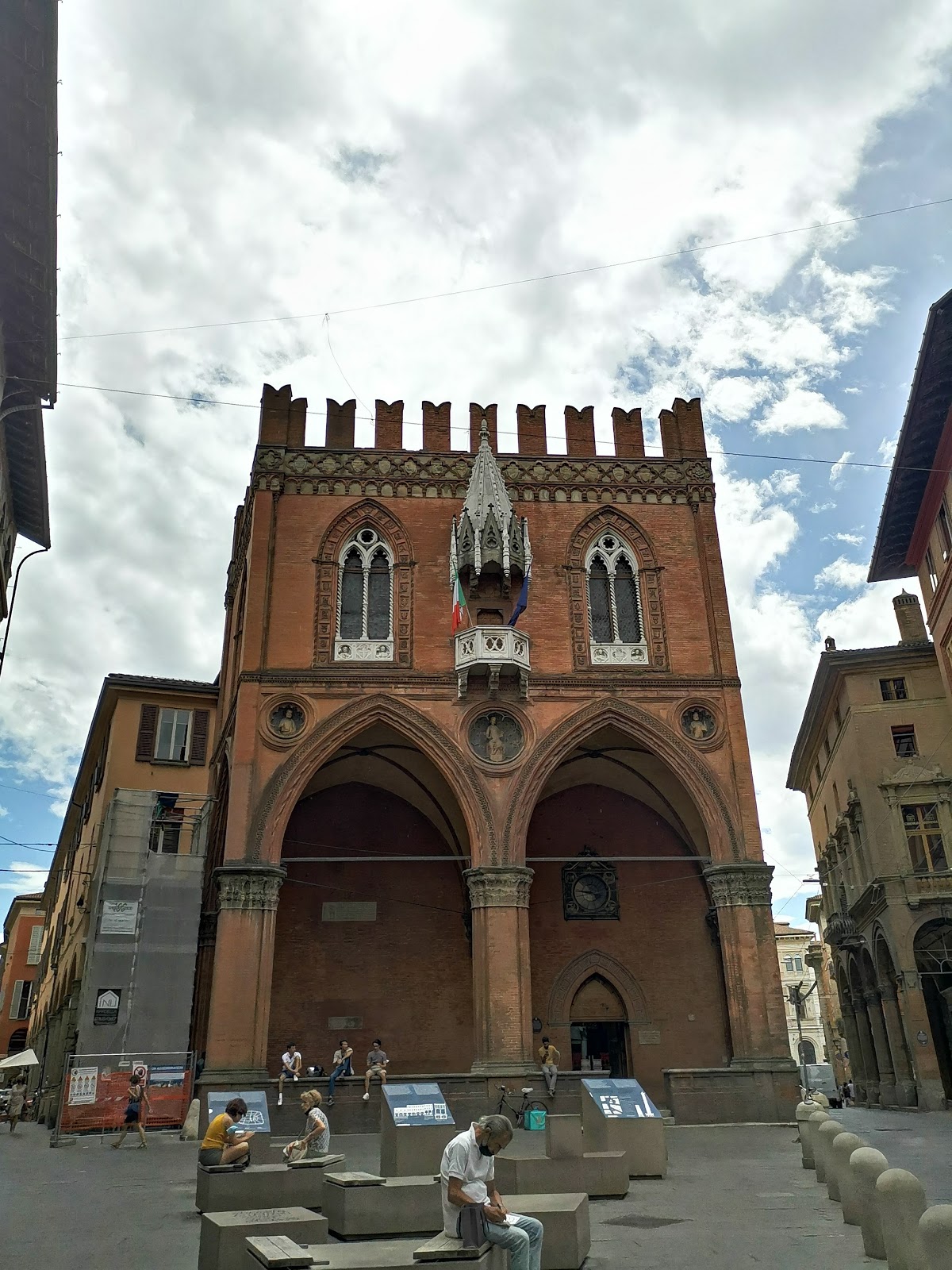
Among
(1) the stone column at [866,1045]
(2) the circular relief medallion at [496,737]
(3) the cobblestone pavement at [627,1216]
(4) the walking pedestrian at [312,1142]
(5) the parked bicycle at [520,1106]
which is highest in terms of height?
(2) the circular relief medallion at [496,737]

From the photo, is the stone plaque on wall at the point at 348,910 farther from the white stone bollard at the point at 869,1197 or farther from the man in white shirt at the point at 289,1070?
the white stone bollard at the point at 869,1197

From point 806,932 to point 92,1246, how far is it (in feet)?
248

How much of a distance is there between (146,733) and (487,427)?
12824mm

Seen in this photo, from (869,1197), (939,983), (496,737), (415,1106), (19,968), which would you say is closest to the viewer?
(869,1197)

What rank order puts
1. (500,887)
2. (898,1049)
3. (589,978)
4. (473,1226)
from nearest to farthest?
(473,1226) → (500,887) → (589,978) → (898,1049)

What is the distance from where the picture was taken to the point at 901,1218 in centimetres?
702

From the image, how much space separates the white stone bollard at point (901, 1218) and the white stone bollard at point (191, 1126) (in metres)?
15.9

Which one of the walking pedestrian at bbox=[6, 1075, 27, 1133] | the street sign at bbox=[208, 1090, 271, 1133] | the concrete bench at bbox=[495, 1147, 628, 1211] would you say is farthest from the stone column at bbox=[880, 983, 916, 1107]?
the walking pedestrian at bbox=[6, 1075, 27, 1133]

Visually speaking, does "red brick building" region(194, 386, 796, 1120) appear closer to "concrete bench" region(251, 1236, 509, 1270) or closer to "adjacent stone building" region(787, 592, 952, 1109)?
"adjacent stone building" region(787, 592, 952, 1109)

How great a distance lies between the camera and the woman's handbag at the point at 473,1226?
251 inches

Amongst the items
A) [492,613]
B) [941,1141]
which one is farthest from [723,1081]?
[492,613]

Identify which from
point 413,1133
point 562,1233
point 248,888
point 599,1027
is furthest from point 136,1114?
point 562,1233

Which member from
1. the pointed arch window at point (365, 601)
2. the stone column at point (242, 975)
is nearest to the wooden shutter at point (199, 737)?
the pointed arch window at point (365, 601)

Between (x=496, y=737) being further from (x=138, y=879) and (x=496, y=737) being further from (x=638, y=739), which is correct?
(x=138, y=879)
